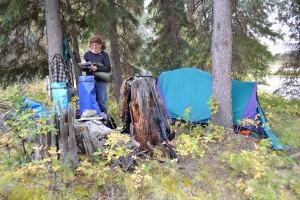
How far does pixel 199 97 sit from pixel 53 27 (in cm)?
345

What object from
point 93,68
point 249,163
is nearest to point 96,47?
point 93,68

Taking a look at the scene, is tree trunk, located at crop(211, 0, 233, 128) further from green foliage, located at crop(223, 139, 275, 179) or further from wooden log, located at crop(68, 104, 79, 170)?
wooden log, located at crop(68, 104, 79, 170)

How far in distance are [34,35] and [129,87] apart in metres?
4.40

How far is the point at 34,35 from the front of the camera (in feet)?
23.3

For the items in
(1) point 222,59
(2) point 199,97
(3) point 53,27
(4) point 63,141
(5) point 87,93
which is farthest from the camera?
(2) point 199,97

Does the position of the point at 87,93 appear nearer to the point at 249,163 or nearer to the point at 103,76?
the point at 103,76

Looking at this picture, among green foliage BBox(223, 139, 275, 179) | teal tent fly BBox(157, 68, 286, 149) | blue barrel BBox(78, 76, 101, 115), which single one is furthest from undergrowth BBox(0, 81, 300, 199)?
blue barrel BBox(78, 76, 101, 115)

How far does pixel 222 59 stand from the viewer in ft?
17.8

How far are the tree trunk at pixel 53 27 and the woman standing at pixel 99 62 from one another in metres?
1.05

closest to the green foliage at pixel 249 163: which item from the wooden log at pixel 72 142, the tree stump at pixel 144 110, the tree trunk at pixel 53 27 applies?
the tree stump at pixel 144 110

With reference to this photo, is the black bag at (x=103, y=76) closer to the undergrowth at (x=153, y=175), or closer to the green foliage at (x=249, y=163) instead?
the undergrowth at (x=153, y=175)

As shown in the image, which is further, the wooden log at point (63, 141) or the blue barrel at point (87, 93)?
the blue barrel at point (87, 93)

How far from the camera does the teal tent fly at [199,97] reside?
5.90 meters

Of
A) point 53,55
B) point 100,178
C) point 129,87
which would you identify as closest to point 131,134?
point 129,87
